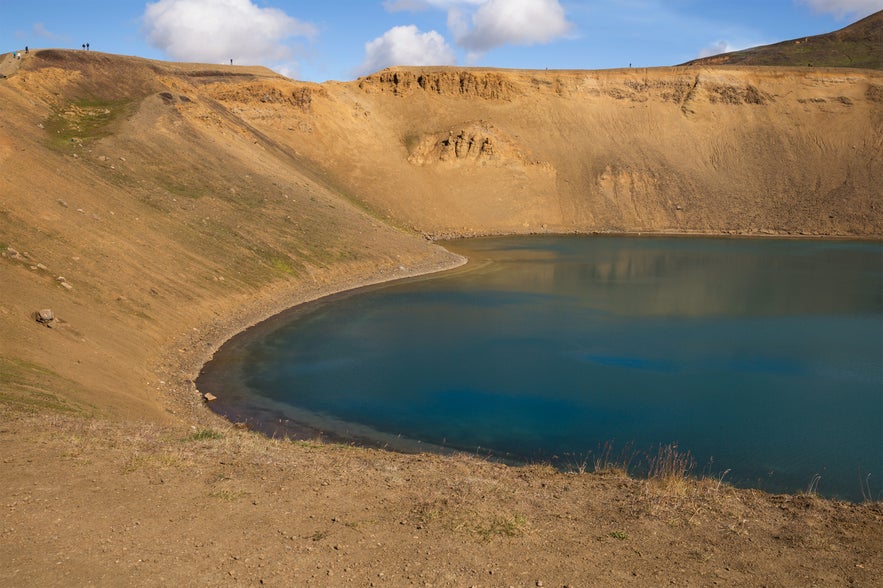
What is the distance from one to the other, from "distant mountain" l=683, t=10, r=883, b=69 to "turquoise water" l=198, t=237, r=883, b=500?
73132mm

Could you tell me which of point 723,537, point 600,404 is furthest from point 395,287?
point 723,537

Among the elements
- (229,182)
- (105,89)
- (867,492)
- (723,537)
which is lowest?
(867,492)

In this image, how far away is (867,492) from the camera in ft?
51.2

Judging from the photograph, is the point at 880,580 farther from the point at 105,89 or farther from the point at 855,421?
the point at 105,89

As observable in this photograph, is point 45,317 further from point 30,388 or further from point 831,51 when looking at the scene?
point 831,51

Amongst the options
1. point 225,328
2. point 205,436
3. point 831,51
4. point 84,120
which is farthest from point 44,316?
point 831,51

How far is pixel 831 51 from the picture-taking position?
10812cm

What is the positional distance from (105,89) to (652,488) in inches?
2016

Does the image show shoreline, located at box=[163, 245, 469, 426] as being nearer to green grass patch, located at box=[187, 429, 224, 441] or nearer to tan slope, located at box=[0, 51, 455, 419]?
tan slope, located at box=[0, 51, 455, 419]

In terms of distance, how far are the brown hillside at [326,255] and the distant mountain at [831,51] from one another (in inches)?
1086

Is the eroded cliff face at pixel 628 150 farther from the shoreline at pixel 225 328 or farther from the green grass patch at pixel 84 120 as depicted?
the green grass patch at pixel 84 120

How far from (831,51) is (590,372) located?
10681cm

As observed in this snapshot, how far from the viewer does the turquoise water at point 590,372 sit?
1852 cm

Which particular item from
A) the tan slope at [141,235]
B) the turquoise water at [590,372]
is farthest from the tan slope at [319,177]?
the turquoise water at [590,372]
